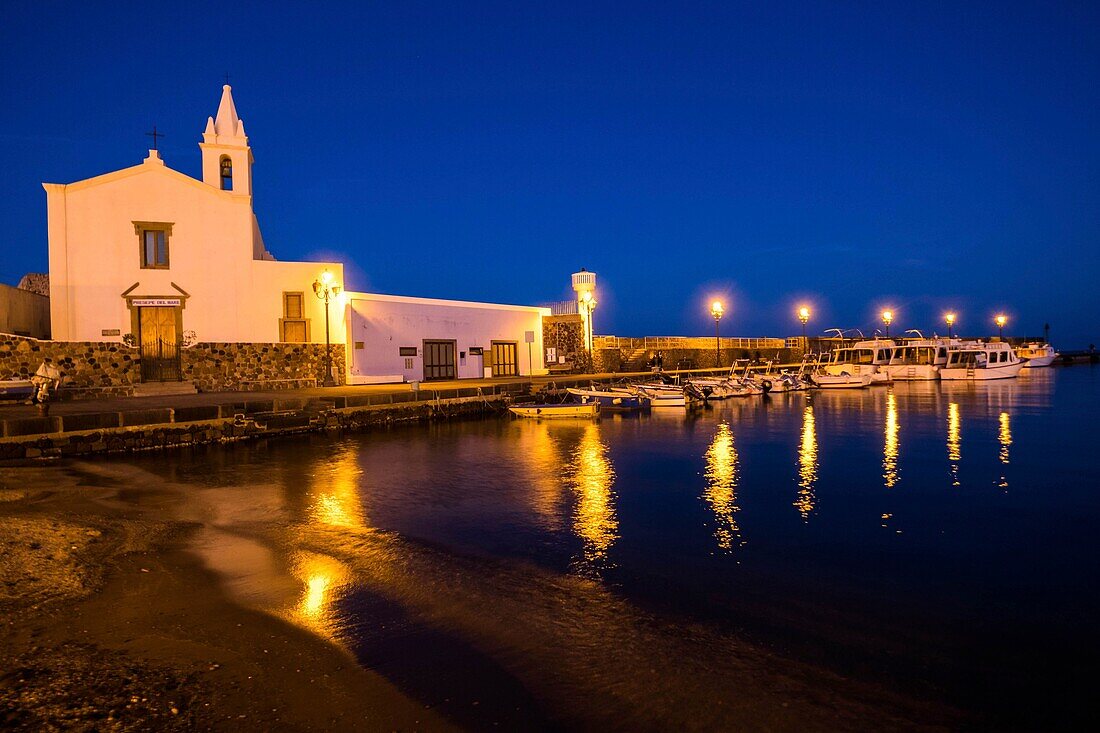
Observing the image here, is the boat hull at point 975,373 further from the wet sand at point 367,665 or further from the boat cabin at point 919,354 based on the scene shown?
the wet sand at point 367,665

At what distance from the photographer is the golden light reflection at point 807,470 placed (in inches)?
445

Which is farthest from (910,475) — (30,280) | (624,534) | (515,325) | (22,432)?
(30,280)

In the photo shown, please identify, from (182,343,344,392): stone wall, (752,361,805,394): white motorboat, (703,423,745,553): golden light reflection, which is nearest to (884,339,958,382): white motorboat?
(752,361,805,394): white motorboat

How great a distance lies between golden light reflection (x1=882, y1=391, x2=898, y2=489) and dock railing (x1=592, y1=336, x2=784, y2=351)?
1898 centimetres

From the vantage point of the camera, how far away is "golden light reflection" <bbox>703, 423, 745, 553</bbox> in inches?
372

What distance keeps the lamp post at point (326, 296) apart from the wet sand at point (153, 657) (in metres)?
17.7

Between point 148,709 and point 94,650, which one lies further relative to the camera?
point 94,650

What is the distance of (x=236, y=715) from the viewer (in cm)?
451

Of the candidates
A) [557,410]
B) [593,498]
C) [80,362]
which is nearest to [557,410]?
[557,410]

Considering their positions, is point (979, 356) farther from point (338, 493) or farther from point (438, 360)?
point (338, 493)

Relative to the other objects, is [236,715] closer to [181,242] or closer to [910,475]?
[910,475]

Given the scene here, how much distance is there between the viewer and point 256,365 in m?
25.4

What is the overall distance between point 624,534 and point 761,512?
2697mm

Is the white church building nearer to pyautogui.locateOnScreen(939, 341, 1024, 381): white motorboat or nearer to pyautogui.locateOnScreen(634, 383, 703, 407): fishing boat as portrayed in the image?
pyautogui.locateOnScreen(634, 383, 703, 407): fishing boat
